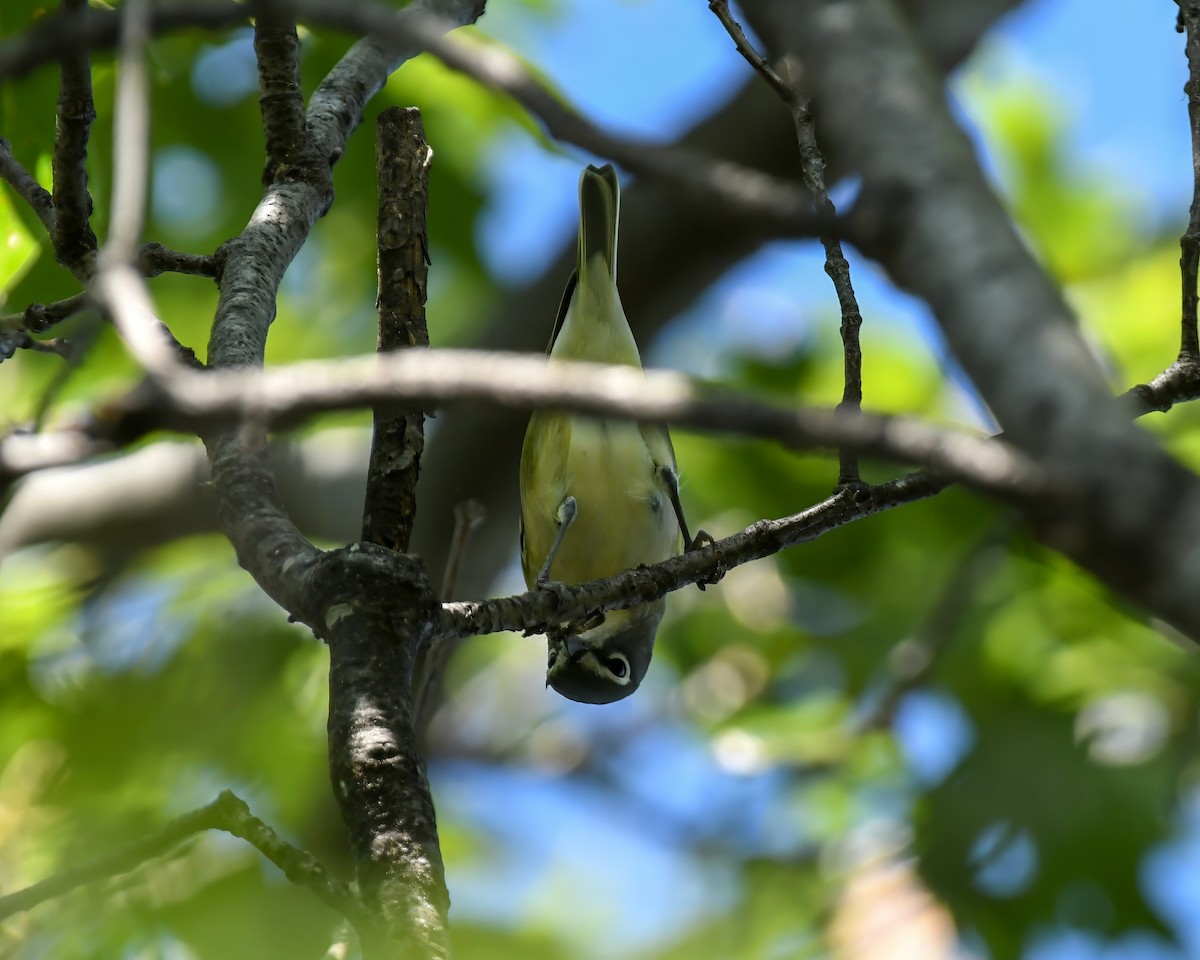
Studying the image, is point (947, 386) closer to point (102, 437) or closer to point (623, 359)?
point (623, 359)

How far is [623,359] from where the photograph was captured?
584cm

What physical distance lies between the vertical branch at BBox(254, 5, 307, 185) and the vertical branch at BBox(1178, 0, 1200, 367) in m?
1.99

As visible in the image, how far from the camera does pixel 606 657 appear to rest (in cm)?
593

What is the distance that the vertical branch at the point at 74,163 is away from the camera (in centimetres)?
234

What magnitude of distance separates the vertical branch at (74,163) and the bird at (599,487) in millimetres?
3255

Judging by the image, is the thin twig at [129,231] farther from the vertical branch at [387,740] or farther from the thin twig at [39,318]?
the thin twig at [39,318]

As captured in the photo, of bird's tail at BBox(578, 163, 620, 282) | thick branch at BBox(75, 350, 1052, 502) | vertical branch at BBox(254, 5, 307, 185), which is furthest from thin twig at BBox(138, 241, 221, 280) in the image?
bird's tail at BBox(578, 163, 620, 282)

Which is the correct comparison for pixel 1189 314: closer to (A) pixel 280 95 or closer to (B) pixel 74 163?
(A) pixel 280 95

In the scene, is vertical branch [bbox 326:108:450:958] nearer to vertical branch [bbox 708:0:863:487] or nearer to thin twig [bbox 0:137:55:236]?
thin twig [bbox 0:137:55:236]

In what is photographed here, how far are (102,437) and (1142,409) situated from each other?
7.30 ft

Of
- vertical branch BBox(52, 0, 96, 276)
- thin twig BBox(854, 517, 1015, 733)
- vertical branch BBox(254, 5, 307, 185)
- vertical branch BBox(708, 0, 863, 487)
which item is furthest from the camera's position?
thin twig BBox(854, 517, 1015, 733)

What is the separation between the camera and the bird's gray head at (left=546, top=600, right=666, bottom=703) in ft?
18.7

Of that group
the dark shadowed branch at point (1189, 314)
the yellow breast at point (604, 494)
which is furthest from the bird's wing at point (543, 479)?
the dark shadowed branch at point (1189, 314)

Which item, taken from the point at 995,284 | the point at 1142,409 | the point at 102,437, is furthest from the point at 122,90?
the point at 1142,409
